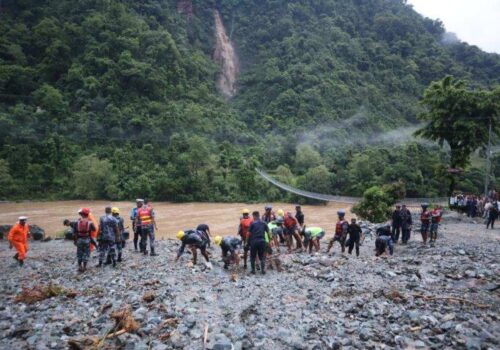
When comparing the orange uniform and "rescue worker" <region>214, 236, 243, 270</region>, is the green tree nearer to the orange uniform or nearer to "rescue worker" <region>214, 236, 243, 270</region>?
"rescue worker" <region>214, 236, 243, 270</region>

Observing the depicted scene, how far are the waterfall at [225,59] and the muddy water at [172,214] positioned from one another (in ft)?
147

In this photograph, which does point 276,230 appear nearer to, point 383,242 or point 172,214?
point 383,242

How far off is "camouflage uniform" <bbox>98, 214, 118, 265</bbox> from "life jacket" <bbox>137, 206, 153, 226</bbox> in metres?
1.20

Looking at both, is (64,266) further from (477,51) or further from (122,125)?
(477,51)

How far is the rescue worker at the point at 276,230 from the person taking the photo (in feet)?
37.8

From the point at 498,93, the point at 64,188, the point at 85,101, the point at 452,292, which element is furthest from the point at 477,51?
the point at 452,292

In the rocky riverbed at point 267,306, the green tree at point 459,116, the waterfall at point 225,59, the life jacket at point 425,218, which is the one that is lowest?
the rocky riverbed at point 267,306

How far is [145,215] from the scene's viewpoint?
34.8 feet

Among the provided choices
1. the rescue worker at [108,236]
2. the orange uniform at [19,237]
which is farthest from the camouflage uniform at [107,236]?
the orange uniform at [19,237]

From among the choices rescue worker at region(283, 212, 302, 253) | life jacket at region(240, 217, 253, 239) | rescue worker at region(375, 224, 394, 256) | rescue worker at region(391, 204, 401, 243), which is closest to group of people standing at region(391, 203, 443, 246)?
rescue worker at region(391, 204, 401, 243)

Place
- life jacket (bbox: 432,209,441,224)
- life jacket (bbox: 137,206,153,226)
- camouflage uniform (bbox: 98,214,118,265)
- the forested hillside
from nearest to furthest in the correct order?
camouflage uniform (bbox: 98,214,118,265), life jacket (bbox: 137,206,153,226), life jacket (bbox: 432,209,441,224), the forested hillside

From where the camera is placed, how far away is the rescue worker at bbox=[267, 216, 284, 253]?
11.5 m

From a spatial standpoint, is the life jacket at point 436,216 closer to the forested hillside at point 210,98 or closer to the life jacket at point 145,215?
the life jacket at point 145,215

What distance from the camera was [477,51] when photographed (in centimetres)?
8100
